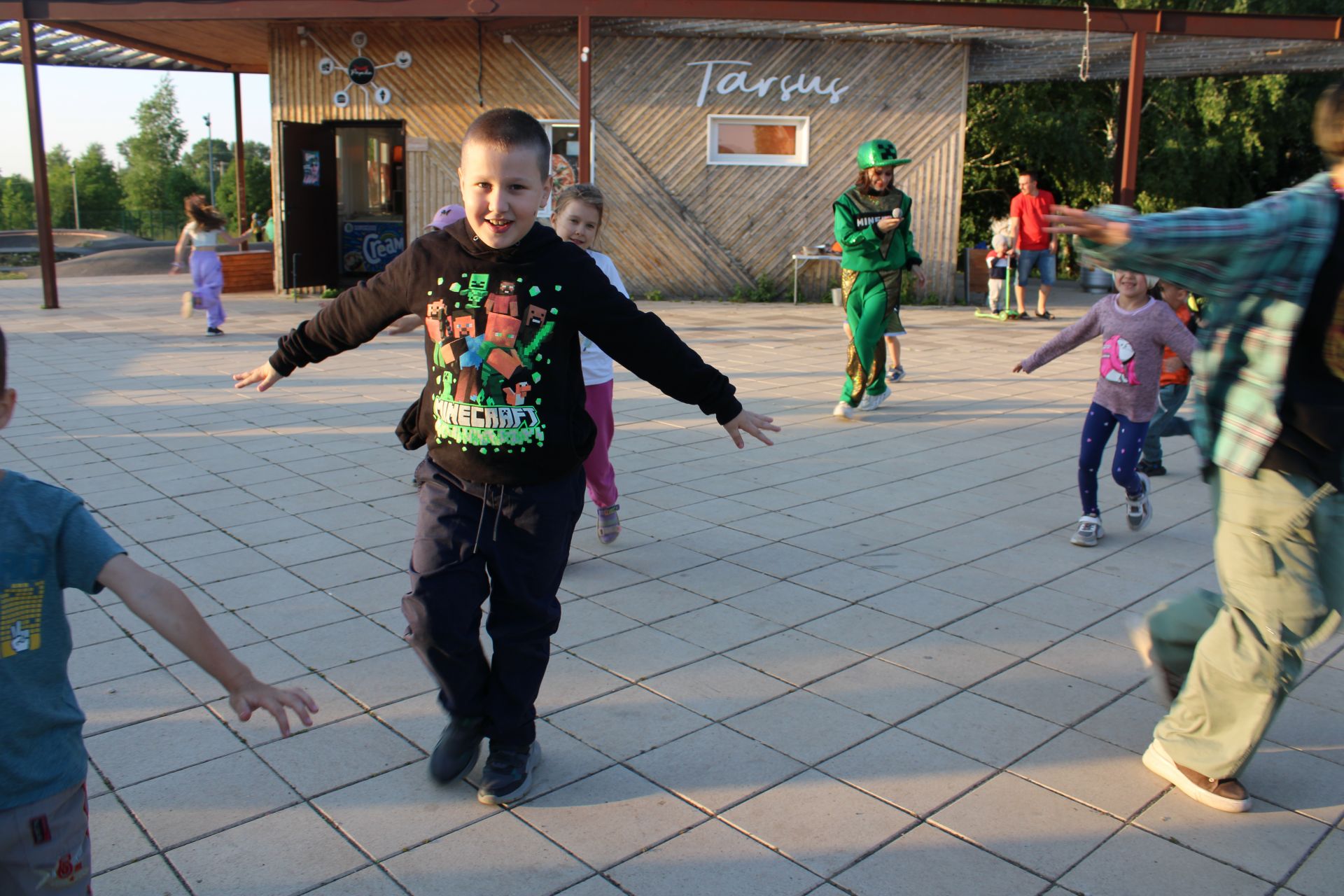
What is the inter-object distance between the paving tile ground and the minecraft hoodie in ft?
3.20

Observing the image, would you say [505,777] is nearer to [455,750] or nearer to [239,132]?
[455,750]

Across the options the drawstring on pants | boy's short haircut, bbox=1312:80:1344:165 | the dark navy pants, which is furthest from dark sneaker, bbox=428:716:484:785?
boy's short haircut, bbox=1312:80:1344:165

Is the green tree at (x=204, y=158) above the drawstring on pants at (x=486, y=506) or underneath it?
above

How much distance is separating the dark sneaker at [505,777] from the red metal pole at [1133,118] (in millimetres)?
13411

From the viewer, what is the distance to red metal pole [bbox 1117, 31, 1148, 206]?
14.0 metres

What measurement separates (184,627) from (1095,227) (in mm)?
2213

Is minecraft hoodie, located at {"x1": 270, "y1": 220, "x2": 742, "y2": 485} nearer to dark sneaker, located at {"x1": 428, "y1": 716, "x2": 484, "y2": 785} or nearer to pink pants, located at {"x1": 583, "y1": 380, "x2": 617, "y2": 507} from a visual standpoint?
dark sneaker, located at {"x1": 428, "y1": 716, "x2": 484, "y2": 785}

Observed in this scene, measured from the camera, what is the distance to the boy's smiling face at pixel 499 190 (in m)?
2.82

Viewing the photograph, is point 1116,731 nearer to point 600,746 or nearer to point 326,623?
point 600,746

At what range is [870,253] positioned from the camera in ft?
26.2

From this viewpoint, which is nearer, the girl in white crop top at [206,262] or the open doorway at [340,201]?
the girl in white crop top at [206,262]

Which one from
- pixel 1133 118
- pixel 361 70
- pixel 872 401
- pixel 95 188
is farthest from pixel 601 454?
pixel 95 188

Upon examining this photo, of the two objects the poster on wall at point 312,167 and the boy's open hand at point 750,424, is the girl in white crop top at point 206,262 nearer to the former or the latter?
the poster on wall at point 312,167

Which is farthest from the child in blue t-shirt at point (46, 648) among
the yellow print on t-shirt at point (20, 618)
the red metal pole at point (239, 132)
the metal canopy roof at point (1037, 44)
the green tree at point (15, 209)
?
the green tree at point (15, 209)
